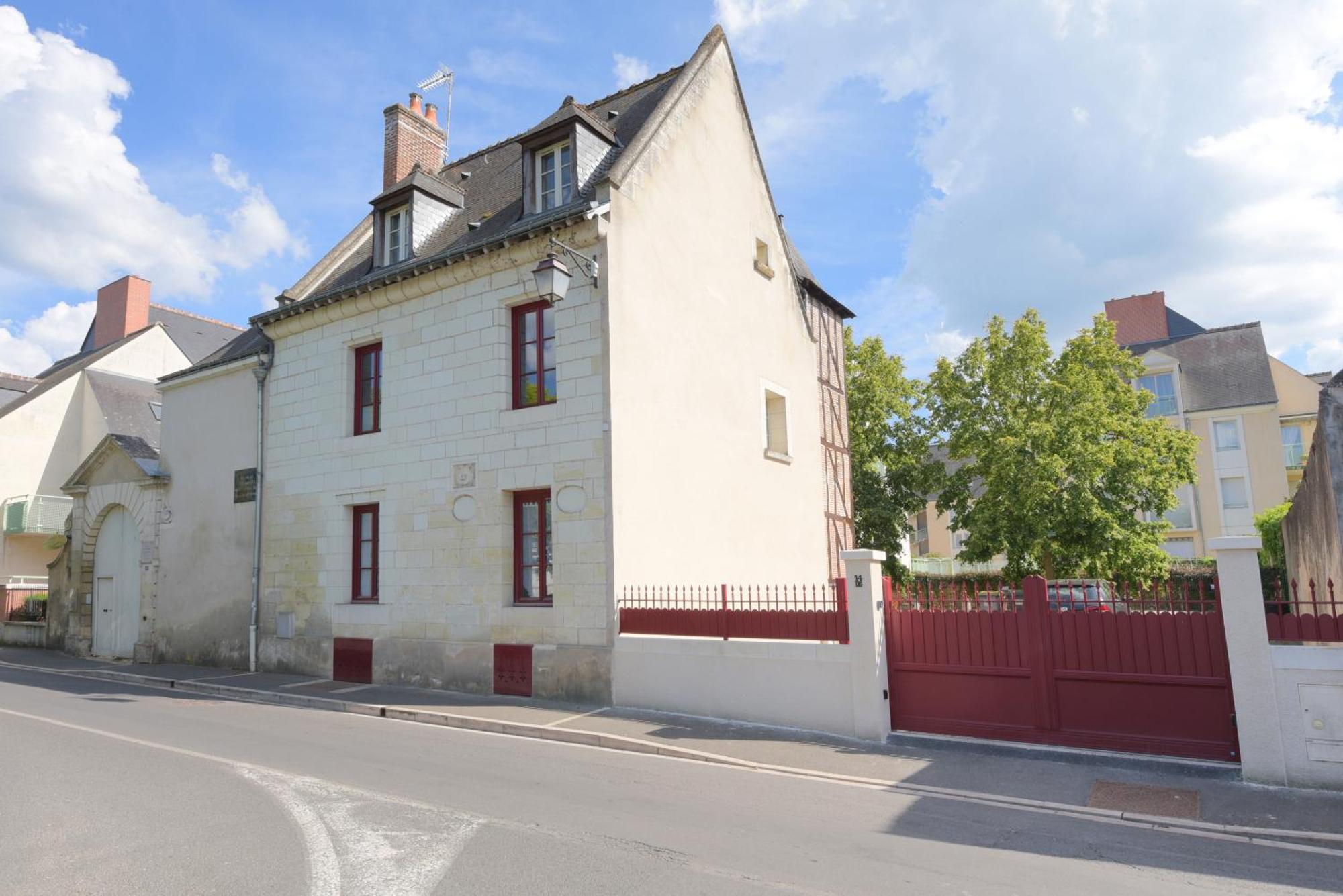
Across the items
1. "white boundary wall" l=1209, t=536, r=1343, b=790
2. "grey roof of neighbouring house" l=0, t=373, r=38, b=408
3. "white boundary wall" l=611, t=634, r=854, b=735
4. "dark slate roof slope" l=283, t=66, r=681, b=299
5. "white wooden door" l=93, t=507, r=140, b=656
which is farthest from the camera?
"grey roof of neighbouring house" l=0, t=373, r=38, b=408

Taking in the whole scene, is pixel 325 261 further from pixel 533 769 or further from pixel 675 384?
pixel 533 769

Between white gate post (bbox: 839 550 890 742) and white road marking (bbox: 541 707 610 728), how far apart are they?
10.8 feet

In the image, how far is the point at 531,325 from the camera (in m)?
12.6

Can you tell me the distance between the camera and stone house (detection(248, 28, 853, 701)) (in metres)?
11.4

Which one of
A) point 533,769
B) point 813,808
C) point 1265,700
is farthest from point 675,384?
point 1265,700

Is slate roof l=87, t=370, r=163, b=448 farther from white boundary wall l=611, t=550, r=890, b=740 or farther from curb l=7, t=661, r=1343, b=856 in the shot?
white boundary wall l=611, t=550, r=890, b=740

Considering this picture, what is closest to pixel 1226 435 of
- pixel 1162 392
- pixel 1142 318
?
pixel 1162 392

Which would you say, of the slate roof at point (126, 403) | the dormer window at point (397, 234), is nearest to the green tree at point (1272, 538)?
the dormer window at point (397, 234)

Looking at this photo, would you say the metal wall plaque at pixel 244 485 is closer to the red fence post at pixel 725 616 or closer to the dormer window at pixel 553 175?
the dormer window at pixel 553 175

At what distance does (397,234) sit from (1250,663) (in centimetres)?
1403

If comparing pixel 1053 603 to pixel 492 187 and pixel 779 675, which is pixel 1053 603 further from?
pixel 492 187

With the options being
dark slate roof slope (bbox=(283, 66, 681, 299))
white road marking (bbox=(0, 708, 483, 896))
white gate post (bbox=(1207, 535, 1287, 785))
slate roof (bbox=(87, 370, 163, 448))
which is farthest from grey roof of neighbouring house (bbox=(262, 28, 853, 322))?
slate roof (bbox=(87, 370, 163, 448))

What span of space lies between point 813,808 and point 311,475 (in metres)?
11.4

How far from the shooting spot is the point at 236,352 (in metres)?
16.9
